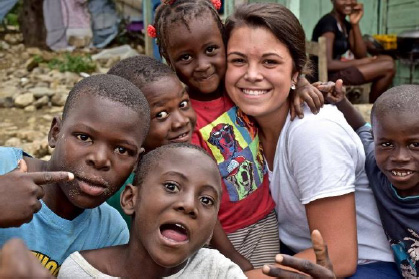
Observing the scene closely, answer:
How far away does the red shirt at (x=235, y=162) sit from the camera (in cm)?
276

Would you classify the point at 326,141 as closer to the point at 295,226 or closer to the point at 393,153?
the point at 393,153

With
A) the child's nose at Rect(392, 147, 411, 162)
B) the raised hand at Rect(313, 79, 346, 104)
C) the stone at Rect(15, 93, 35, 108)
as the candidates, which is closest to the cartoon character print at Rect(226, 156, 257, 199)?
the raised hand at Rect(313, 79, 346, 104)

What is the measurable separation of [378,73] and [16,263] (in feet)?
23.1

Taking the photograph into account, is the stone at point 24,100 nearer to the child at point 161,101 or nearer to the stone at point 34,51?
the stone at point 34,51

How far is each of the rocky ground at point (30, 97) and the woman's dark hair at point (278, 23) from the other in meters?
3.70

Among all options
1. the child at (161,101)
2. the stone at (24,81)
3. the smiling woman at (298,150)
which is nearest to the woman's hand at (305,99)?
the smiling woman at (298,150)

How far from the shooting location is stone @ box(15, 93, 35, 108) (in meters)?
9.09

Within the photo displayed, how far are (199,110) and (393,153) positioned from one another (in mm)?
957

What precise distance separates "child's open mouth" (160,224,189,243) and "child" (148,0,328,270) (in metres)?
0.75

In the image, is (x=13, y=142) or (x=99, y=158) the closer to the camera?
(x=99, y=158)

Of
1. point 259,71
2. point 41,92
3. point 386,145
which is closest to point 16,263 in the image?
point 259,71

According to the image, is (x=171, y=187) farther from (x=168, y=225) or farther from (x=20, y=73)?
(x=20, y=73)

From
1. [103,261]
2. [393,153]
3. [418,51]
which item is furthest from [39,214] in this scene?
[418,51]

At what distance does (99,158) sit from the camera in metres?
2.04
